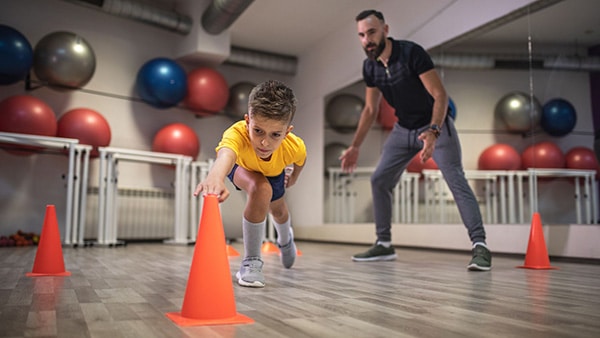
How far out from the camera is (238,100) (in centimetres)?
597

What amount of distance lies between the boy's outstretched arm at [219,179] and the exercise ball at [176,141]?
3913mm

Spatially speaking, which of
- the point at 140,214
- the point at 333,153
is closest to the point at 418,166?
the point at 333,153

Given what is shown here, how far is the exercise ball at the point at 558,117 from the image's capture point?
3113 millimetres

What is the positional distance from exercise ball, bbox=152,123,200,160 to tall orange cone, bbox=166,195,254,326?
4194 mm

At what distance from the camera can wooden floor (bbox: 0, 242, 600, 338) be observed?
1023mm

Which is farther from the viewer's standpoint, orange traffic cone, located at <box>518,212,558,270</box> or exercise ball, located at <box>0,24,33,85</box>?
exercise ball, located at <box>0,24,33,85</box>

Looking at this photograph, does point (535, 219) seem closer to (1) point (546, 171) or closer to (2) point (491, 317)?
(1) point (546, 171)

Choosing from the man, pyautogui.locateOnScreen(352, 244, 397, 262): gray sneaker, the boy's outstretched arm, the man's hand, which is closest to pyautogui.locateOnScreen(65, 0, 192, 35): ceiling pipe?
the man

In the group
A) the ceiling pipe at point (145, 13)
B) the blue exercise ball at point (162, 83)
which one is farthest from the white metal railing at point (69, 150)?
the ceiling pipe at point (145, 13)

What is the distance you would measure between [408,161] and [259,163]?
1297 millimetres

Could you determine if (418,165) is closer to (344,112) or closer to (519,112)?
(519,112)

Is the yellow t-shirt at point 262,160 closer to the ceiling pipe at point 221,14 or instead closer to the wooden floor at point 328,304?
the wooden floor at point 328,304

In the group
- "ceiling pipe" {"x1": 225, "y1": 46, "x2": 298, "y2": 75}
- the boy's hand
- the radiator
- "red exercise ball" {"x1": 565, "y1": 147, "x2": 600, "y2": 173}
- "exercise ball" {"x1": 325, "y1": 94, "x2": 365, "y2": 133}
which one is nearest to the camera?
the boy's hand

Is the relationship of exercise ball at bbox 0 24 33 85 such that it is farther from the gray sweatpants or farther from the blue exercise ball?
the gray sweatpants
